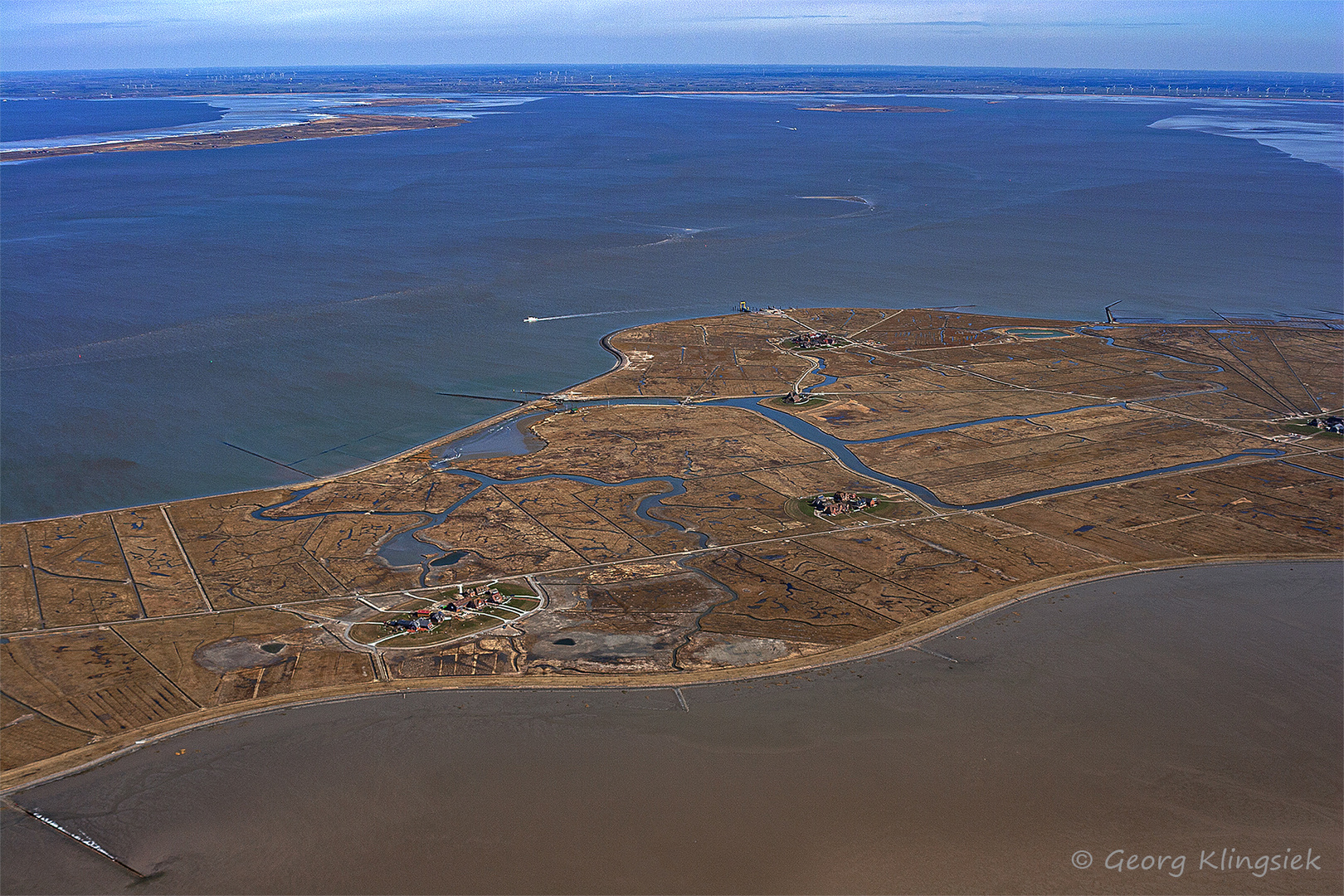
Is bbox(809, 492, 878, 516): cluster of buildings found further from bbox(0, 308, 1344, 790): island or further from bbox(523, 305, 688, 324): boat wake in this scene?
bbox(523, 305, 688, 324): boat wake

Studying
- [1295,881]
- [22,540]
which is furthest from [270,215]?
[1295,881]

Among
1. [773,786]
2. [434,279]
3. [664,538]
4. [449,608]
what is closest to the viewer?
[773,786]

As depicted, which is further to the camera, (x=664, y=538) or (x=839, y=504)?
(x=839, y=504)

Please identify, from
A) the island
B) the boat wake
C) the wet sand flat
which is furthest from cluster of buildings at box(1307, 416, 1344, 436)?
the boat wake

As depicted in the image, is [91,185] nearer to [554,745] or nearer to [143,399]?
[143,399]

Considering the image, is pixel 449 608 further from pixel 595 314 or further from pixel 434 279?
pixel 434 279

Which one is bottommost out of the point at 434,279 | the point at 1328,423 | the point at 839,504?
the point at 839,504

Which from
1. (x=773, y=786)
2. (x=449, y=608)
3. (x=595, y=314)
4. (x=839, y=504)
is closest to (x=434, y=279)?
(x=595, y=314)

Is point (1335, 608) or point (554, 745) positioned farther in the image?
point (1335, 608)
